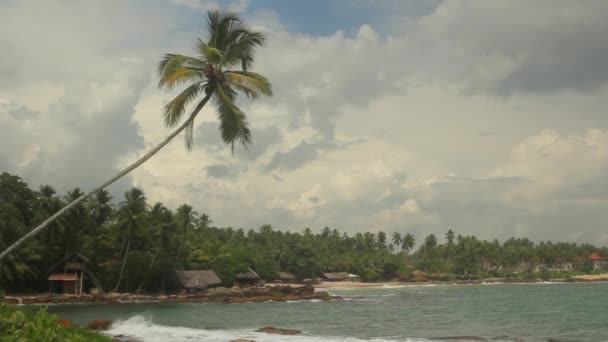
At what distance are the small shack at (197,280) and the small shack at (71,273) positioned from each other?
1044 centimetres

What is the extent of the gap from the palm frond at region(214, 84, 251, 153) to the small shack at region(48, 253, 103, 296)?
1709 inches

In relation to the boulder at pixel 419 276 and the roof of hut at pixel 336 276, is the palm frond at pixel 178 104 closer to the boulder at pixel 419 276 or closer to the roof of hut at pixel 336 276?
the roof of hut at pixel 336 276

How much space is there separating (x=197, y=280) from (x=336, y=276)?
4760 centimetres

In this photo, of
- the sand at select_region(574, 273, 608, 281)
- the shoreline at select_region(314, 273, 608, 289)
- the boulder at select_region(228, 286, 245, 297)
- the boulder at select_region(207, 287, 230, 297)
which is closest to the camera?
the boulder at select_region(207, 287, 230, 297)

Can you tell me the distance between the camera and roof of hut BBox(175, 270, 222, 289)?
60125 mm

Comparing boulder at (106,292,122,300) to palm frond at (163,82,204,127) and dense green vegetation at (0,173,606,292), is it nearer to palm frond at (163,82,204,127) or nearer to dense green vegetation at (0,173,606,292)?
dense green vegetation at (0,173,606,292)

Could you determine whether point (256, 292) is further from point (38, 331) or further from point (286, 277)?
point (38, 331)

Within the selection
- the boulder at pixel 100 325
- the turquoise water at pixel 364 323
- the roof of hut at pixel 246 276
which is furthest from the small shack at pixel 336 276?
the boulder at pixel 100 325

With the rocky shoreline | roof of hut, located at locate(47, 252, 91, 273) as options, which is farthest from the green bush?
roof of hut, located at locate(47, 252, 91, 273)

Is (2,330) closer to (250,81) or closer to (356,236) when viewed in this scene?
(250,81)

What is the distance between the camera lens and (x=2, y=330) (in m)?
7.41

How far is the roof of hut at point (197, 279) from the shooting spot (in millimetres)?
60125

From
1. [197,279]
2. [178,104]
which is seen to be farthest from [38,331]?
[197,279]

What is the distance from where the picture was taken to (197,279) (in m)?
61.1
